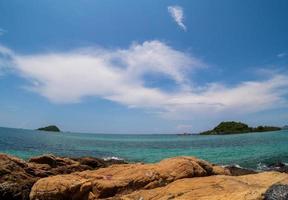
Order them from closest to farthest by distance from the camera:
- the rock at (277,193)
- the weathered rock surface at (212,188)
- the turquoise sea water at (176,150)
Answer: the rock at (277,193), the weathered rock surface at (212,188), the turquoise sea water at (176,150)

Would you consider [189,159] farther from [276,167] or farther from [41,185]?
[276,167]

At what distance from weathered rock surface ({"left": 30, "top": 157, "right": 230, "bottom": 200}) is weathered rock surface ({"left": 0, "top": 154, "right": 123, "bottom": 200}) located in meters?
2.73

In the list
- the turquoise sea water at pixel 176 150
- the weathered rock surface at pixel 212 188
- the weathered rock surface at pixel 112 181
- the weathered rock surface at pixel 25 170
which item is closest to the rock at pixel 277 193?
the weathered rock surface at pixel 212 188

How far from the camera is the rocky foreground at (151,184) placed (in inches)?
410

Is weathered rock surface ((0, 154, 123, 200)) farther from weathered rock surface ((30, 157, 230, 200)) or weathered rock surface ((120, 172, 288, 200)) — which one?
weathered rock surface ((120, 172, 288, 200))

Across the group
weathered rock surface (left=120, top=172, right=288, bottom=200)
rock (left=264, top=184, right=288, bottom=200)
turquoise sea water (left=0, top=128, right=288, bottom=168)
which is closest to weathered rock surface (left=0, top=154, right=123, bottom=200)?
weathered rock surface (left=120, top=172, right=288, bottom=200)

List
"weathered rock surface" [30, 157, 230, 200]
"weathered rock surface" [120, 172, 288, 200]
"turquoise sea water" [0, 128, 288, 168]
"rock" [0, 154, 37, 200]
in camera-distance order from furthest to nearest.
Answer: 1. "turquoise sea water" [0, 128, 288, 168]
2. "rock" [0, 154, 37, 200]
3. "weathered rock surface" [30, 157, 230, 200]
4. "weathered rock surface" [120, 172, 288, 200]

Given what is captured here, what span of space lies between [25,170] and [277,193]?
15.1m

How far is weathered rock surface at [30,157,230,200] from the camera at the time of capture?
44.2ft

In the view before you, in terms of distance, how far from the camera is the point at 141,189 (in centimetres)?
1338

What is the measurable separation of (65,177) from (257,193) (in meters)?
8.73

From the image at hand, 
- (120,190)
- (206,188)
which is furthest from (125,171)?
(206,188)

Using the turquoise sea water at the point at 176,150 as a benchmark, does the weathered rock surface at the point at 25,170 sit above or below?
below

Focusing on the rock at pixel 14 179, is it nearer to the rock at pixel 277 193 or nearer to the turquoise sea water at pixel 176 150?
the rock at pixel 277 193
